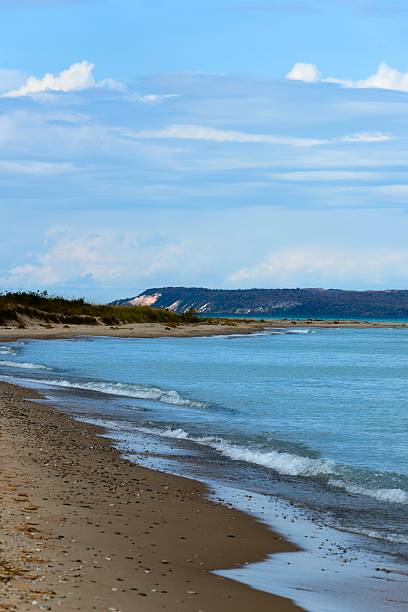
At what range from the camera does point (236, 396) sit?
35.6 metres

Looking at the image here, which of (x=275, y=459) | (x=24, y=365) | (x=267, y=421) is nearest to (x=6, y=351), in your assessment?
(x=24, y=365)

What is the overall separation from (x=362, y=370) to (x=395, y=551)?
141 feet

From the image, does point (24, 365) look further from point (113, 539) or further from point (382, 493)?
point (113, 539)

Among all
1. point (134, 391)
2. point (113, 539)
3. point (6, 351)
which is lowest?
point (134, 391)

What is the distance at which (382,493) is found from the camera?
16.2 metres

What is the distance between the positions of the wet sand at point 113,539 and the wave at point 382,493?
10.4ft

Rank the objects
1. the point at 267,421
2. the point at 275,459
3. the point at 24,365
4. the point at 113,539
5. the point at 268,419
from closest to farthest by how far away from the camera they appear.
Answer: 1. the point at 113,539
2. the point at 275,459
3. the point at 267,421
4. the point at 268,419
5. the point at 24,365

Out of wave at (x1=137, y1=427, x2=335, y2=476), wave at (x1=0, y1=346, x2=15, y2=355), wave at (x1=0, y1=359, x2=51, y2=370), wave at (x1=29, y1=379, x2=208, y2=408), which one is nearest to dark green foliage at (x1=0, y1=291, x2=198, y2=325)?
wave at (x1=0, y1=346, x2=15, y2=355)

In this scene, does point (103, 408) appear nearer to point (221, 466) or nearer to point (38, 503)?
point (221, 466)

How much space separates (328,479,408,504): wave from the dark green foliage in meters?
73.9

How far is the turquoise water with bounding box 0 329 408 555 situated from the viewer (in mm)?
16453

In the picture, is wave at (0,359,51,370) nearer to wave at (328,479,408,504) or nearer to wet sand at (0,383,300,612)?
wet sand at (0,383,300,612)

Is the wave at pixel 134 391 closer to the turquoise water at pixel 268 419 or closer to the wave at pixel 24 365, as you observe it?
the turquoise water at pixel 268 419

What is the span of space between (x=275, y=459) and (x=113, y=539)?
9385 millimetres
